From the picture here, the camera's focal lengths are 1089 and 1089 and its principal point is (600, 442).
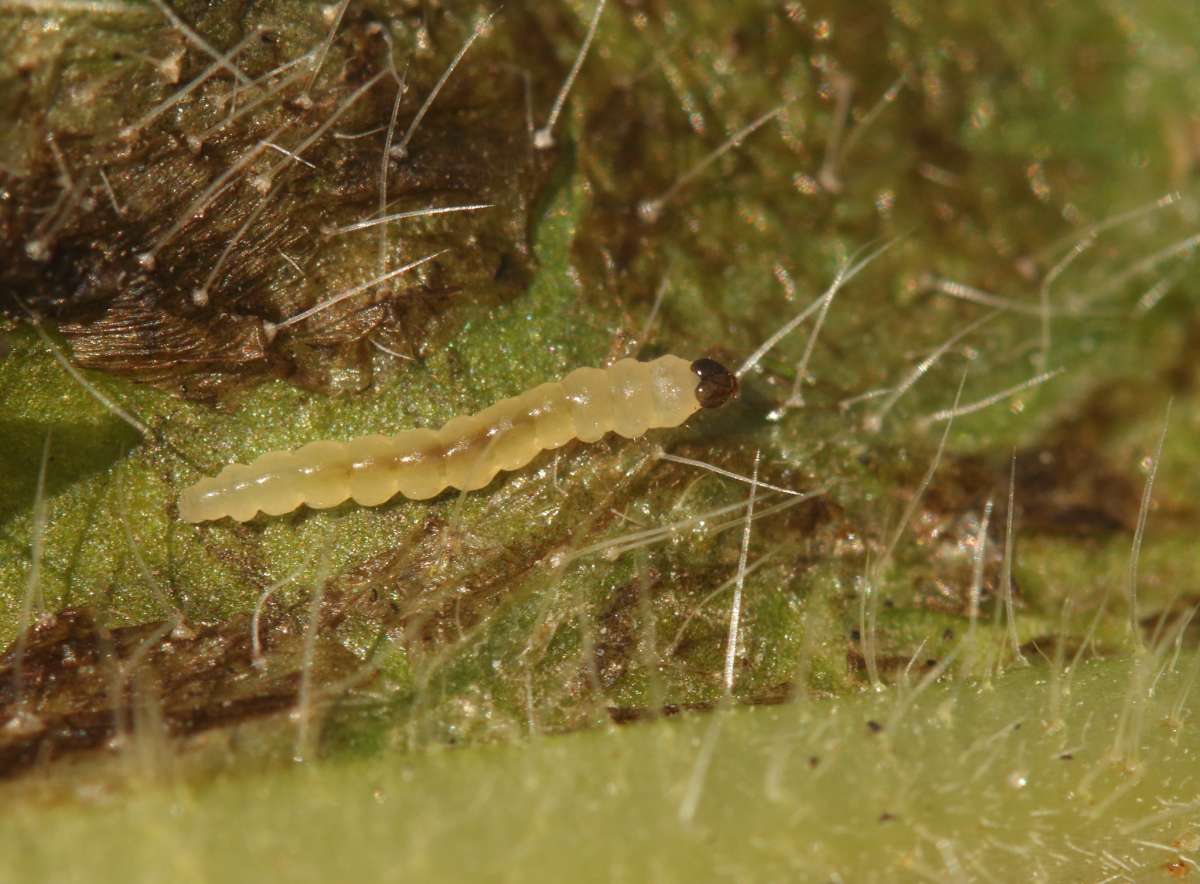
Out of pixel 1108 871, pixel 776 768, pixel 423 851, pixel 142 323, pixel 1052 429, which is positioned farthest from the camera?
pixel 1052 429

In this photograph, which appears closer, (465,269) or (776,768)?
(776,768)

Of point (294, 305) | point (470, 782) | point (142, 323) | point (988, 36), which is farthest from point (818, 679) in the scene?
point (988, 36)

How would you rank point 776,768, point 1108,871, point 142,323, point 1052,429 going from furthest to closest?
point 1052,429, point 142,323, point 1108,871, point 776,768

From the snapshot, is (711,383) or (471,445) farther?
(711,383)

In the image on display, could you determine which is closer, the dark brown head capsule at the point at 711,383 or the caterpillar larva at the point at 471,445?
the caterpillar larva at the point at 471,445

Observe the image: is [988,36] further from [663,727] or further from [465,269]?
[663,727]

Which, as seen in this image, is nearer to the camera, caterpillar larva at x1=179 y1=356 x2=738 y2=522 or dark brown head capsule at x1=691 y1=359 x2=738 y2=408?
caterpillar larva at x1=179 y1=356 x2=738 y2=522
